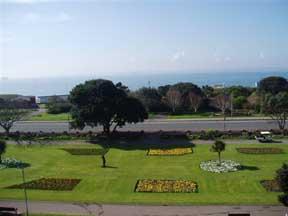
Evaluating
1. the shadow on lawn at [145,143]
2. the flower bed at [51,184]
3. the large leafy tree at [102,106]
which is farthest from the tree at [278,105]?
the flower bed at [51,184]

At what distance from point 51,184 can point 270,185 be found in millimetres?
16486

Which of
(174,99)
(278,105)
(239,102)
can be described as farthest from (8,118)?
(239,102)

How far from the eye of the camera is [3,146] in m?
41.8

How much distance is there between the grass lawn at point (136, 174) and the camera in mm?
32281

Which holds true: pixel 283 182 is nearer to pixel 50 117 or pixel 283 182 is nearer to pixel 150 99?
pixel 150 99

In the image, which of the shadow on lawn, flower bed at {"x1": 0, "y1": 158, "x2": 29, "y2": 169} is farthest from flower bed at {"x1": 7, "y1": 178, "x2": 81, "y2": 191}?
the shadow on lawn

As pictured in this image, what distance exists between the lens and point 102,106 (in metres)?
52.7

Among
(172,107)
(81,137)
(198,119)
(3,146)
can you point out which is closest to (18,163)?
(3,146)

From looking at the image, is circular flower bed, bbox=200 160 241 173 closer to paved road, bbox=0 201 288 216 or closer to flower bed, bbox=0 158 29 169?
paved road, bbox=0 201 288 216

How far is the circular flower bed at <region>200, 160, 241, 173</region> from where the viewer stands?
39.1 m

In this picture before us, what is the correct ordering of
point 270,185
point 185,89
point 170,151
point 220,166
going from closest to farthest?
point 270,185, point 220,166, point 170,151, point 185,89

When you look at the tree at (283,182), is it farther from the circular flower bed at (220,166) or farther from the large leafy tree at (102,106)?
the large leafy tree at (102,106)

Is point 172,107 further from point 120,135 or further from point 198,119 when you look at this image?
point 120,135

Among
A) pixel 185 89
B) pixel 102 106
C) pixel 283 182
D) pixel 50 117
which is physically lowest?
pixel 283 182
